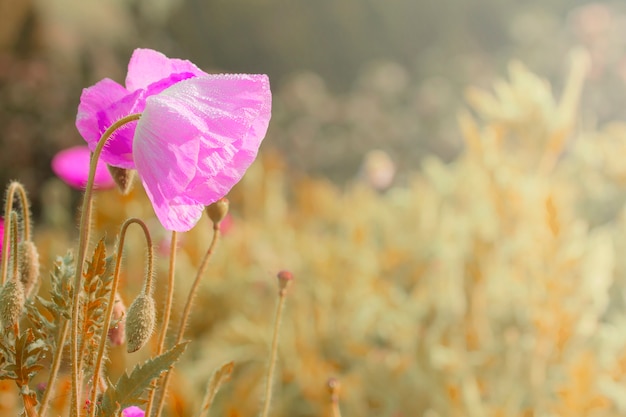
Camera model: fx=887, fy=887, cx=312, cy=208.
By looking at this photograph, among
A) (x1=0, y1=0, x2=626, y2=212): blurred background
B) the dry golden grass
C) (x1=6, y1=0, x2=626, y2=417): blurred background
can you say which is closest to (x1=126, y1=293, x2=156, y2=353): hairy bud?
(x1=6, y1=0, x2=626, y2=417): blurred background

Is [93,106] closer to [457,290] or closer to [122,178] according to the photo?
[122,178]

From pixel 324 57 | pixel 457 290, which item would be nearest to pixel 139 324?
pixel 457 290

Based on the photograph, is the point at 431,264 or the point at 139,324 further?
the point at 431,264

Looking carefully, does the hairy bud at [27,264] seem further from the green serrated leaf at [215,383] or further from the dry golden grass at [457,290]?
the dry golden grass at [457,290]

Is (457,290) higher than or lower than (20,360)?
higher

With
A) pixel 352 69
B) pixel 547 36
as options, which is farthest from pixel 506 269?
pixel 352 69
